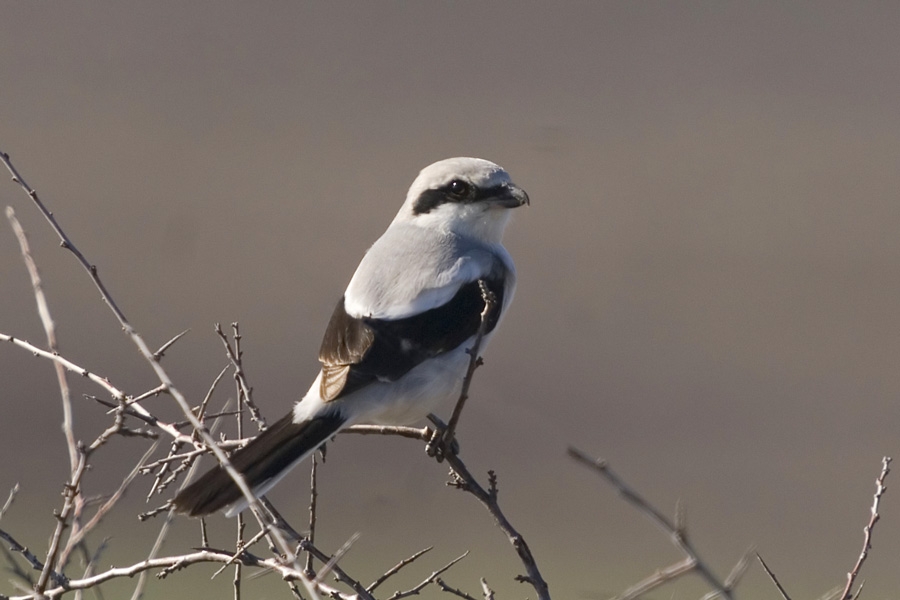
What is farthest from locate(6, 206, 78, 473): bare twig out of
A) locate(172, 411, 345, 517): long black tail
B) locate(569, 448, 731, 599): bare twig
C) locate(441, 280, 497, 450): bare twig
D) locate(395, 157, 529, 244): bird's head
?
locate(395, 157, 529, 244): bird's head

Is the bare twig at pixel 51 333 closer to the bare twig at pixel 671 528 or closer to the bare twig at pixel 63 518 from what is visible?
the bare twig at pixel 63 518

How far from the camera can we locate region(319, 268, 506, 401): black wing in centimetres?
295

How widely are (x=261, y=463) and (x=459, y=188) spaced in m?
1.30

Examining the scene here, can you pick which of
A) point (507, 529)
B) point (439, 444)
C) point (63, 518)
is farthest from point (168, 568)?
point (439, 444)

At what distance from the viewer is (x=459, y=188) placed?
12.2ft

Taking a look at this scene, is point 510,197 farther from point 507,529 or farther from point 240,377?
point 507,529

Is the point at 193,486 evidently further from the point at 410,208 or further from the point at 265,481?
the point at 410,208

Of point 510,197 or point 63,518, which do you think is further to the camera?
point 510,197

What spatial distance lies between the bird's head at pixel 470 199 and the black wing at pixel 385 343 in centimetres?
57

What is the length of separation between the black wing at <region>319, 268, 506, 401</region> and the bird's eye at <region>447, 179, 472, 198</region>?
0.62 metres

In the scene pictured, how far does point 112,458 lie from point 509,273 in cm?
790

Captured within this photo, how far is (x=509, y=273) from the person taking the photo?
11.7 ft

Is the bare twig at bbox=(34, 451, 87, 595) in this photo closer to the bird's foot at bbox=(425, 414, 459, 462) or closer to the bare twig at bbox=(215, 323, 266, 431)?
the bare twig at bbox=(215, 323, 266, 431)

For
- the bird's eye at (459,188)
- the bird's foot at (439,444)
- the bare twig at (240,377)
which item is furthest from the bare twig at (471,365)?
the bird's eye at (459,188)
